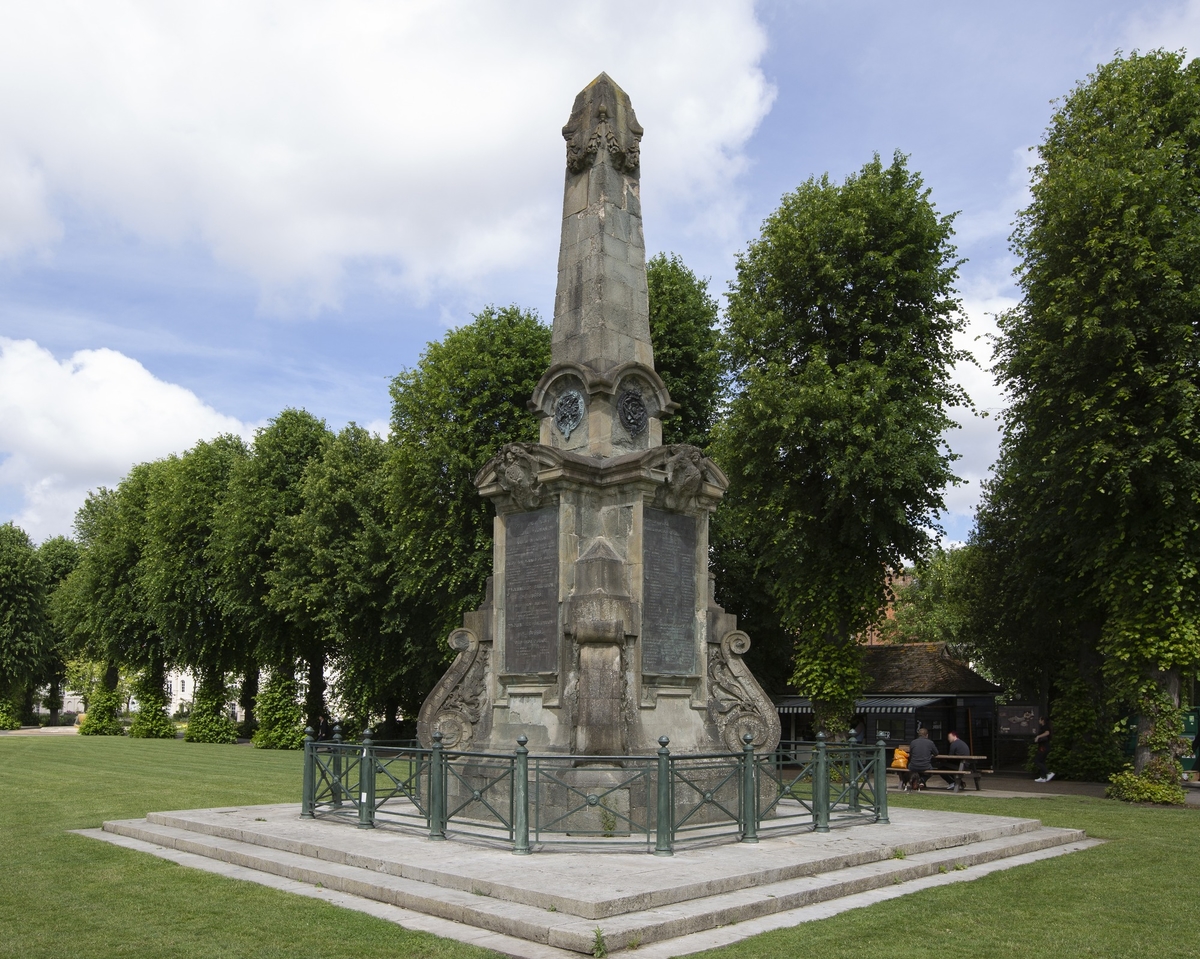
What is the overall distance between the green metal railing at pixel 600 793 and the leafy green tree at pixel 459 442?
13.5m

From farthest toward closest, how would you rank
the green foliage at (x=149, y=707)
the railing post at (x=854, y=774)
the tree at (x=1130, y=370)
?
the green foliage at (x=149, y=707), the tree at (x=1130, y=370), the railing post at (x=854, y=774)

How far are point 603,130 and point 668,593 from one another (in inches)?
260

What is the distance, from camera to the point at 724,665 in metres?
14.0

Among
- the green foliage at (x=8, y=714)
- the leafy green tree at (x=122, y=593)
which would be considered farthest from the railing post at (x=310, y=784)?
the green foliage at (x=8, y=714)

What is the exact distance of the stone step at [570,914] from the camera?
7789 millimetres

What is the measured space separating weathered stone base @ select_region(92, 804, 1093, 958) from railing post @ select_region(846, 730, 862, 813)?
2.01 ft

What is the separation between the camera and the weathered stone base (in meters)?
8.02

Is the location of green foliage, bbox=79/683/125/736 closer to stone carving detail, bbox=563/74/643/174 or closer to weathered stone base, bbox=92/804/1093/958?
weathered stone base, bbox=92/804/1093/958

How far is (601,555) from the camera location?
1284 centimetres

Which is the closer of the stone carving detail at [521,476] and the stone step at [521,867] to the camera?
the stone step at [521,867]

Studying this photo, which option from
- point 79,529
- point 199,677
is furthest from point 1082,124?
point 79,529

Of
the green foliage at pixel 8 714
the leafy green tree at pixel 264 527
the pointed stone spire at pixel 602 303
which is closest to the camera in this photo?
the pointed stone spire at pixel 602 303

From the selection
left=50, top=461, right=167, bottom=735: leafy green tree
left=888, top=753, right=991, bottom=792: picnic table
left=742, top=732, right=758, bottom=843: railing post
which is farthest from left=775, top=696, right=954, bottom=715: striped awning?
left=50, top=461, right=167, bottom=735: leafy green tree

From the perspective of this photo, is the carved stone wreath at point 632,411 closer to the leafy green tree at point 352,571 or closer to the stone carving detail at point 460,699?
the stone carving detail at point 460,699
